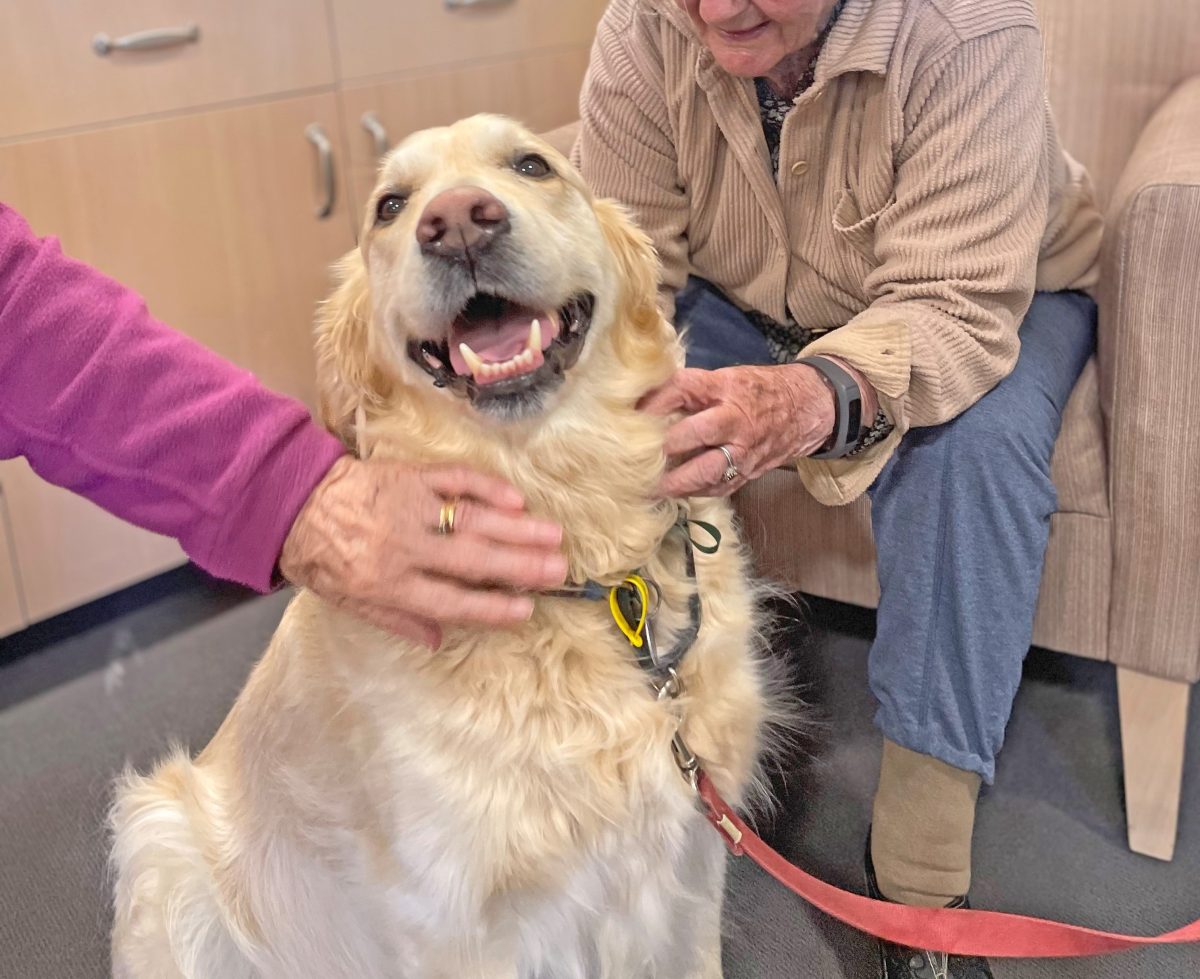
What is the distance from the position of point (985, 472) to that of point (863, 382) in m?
0.18

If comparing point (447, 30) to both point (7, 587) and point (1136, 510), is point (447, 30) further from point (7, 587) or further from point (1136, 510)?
point (1136, 510)

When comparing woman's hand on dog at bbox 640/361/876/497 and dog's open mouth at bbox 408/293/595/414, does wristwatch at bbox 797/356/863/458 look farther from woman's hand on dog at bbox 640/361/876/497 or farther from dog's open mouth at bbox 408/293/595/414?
dog's open mouth at bbox 408/293/595/414

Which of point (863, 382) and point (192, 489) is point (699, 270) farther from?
point (192, 489)

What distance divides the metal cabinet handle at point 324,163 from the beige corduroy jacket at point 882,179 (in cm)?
93

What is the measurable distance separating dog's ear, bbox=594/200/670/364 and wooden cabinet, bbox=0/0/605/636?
3.91 ft

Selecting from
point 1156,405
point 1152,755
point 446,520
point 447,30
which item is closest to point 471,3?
point 447,30

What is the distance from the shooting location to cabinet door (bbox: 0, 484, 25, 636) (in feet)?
6.40

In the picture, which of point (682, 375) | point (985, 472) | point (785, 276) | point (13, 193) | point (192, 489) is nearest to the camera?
point (192, 489)

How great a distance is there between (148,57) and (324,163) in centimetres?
39

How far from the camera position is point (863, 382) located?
1168 mm

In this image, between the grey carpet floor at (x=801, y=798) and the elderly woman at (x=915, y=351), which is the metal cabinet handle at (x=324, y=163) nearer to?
the grey carpet floor at (x=801, y=798)

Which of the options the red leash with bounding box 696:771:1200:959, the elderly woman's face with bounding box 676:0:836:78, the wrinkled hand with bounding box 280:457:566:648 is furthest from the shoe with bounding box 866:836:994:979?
the elderly woman's face with bounding box 676:0:836:78

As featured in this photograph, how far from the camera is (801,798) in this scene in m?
1.59

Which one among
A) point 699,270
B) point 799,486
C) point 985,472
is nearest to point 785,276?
point 699,270
